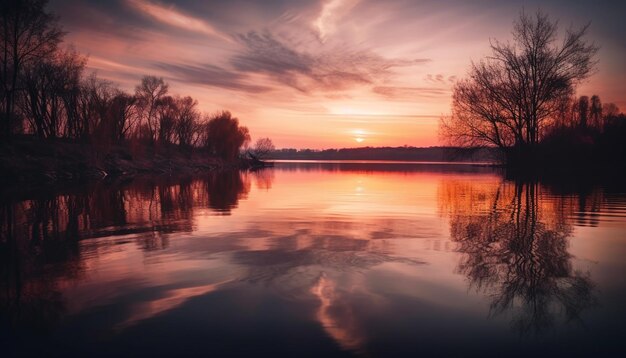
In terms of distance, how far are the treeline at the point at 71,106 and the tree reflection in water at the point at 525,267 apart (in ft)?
130

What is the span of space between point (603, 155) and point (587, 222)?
3752 cm

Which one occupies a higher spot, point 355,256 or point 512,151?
point 512,151

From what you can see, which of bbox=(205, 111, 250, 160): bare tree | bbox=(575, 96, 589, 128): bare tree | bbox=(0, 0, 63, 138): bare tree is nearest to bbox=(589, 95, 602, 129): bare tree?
bbox=(575, 96, 589, 128): bare tree

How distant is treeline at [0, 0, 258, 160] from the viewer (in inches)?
1303

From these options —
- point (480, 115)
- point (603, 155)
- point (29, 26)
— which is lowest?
point (603, 155)

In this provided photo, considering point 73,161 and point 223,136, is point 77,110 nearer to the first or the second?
point 73,161

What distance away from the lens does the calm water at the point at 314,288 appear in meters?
4.61

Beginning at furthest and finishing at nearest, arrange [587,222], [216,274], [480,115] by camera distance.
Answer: [480,115]
[587,222]
[216,274]

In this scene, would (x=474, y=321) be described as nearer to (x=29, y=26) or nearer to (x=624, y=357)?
(x=624, y=357)

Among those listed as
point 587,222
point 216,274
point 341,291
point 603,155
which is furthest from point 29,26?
point 603,155

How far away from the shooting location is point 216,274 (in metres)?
7.28

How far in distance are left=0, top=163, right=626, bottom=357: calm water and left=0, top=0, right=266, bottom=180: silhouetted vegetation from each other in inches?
1139

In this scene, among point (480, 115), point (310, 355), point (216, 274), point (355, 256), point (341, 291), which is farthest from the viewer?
point (480, 115)

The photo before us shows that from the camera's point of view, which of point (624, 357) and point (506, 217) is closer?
point (624, 357)
